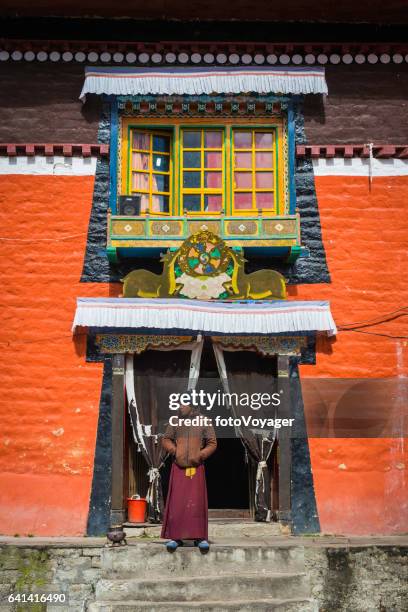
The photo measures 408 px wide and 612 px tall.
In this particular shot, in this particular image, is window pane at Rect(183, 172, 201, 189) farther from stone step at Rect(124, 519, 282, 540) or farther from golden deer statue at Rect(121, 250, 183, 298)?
stone step at Rect(124, 519, 282, 540)

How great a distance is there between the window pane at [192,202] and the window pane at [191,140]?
0.61 metres

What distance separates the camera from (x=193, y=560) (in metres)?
7.67

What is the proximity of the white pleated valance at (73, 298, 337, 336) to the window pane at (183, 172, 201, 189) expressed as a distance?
148cm

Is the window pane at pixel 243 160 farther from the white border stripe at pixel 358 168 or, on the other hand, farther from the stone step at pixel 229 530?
the stone step at pixel 229 530

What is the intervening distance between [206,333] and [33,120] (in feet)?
10.7

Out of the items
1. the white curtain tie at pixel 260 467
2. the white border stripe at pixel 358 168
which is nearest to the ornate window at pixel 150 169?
the white border stripe at pixel 358 168

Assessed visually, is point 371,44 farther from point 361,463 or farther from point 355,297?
point 361,463

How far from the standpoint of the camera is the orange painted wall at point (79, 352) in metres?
8.73

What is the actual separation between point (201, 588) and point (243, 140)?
511cm

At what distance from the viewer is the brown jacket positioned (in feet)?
26.2

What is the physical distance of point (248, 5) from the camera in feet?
31.1

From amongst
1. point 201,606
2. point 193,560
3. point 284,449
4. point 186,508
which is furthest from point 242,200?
point 201,606

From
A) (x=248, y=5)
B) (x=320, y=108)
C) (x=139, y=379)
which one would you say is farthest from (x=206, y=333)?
(x=248, y=5)

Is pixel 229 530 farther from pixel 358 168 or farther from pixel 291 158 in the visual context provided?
pixel 358 168
